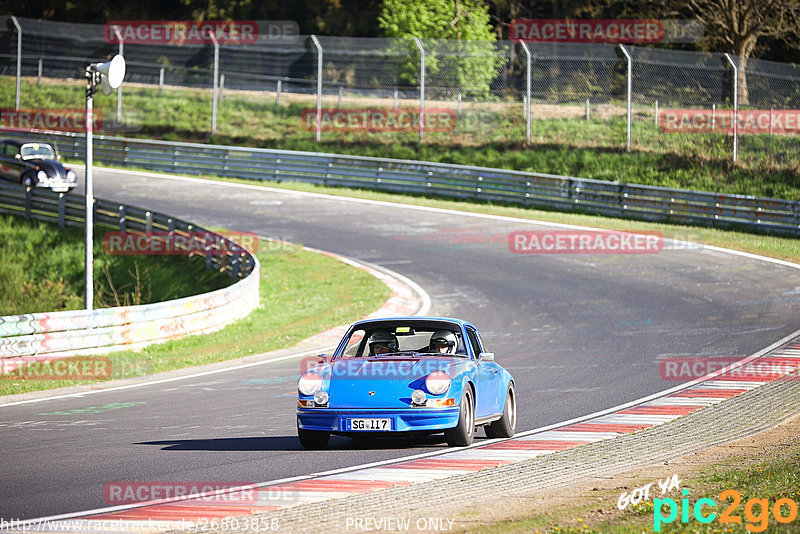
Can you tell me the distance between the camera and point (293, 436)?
10781mm

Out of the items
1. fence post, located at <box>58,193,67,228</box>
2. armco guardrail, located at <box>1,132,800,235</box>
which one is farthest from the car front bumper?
fence post, located at <box>58,193,67,228</box>

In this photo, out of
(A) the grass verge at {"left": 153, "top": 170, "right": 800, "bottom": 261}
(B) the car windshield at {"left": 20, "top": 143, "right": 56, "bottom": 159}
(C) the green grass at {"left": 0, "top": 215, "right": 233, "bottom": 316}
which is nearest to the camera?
(C) the green grass at {"left": 0, "top": 215, "right": 233, "bottom": 316}

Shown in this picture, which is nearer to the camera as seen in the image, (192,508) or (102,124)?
(192,508)

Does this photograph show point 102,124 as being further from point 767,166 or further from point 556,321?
point 556,321

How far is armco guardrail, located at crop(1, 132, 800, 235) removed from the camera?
30.0m

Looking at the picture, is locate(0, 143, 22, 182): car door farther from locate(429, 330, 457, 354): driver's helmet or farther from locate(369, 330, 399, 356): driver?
locate(429, 330, 457, 354): driver's helmet

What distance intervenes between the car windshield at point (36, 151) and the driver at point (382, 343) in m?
27.6

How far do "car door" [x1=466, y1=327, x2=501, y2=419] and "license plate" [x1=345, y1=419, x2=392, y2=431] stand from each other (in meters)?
1.03

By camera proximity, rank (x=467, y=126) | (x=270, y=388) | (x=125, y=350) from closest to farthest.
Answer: (x=270, y=388) < (x=125, y=350) < (x=467, y=126)

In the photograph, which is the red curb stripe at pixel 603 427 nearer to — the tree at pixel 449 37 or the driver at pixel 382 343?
the driver at pixel 382 343

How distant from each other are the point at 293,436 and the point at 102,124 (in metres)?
39.2

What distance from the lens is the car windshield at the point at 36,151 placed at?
116 ft

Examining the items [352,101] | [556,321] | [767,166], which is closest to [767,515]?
[556,321]

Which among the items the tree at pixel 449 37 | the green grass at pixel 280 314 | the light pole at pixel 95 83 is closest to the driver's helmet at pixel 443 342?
the green grass at pixel 280 314
